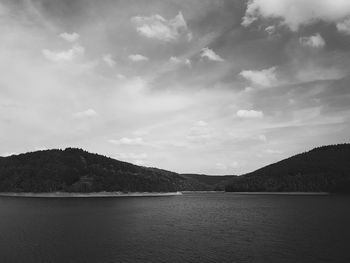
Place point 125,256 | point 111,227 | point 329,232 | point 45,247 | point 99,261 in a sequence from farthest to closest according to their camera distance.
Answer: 1. point 111,227
2. point 329,232
3. point 45,247
4. point 125,256
5. point 99,261

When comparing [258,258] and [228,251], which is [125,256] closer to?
[228,251]

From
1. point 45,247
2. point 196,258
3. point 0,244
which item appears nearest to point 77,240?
point 45,247

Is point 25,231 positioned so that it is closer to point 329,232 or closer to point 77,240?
point 77,240

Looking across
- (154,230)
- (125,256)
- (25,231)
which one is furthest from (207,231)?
(25,231)

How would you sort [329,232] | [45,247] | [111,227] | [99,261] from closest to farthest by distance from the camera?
[99,261] → [45,247] → [329,232] → [111,227]

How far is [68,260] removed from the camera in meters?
41.6

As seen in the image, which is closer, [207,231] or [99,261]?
[99,261]

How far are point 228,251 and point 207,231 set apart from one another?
2025cm

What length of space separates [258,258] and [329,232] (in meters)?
26.9

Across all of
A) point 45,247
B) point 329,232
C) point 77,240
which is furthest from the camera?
point 329,232

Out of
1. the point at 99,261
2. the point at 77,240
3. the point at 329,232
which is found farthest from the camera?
the point at 329,232

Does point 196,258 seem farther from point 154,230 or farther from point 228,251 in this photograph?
point 154,230

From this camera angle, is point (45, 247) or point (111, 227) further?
point (111, 227)

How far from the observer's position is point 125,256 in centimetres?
4381
